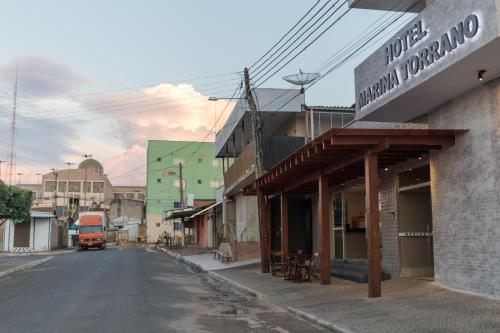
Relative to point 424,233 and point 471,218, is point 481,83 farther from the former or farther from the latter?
point 424,233

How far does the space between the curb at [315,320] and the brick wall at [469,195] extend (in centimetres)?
347

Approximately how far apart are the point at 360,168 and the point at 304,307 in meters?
5.54

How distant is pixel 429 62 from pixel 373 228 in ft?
12.6

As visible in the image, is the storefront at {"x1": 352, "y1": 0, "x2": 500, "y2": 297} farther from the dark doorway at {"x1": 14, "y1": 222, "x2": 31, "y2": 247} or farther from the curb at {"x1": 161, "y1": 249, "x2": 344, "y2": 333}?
the dark doorway at {"x1": 14, "y1": 222, "x2": 31, "y2": 247}

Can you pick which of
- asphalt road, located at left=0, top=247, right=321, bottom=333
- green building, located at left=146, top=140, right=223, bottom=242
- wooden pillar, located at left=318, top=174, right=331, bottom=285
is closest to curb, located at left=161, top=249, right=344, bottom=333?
asphalt road, located at left=0, top=247, right=321, bottom=333

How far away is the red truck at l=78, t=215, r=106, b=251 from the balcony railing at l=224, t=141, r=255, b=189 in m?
21.7

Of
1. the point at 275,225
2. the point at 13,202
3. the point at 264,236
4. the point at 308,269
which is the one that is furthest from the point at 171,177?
the point at 308,269

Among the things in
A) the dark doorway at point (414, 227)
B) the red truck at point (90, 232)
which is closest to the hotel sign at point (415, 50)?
the dark doorway at point (414, 227)

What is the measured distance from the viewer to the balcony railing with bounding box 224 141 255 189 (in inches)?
1030

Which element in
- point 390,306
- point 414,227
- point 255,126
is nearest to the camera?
point 390,306

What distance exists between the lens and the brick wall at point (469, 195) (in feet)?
34.9

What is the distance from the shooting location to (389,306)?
1080cm

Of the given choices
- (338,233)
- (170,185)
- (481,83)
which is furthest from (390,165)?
(170,185)

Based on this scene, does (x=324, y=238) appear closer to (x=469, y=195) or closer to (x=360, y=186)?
(x=360, y=186)
